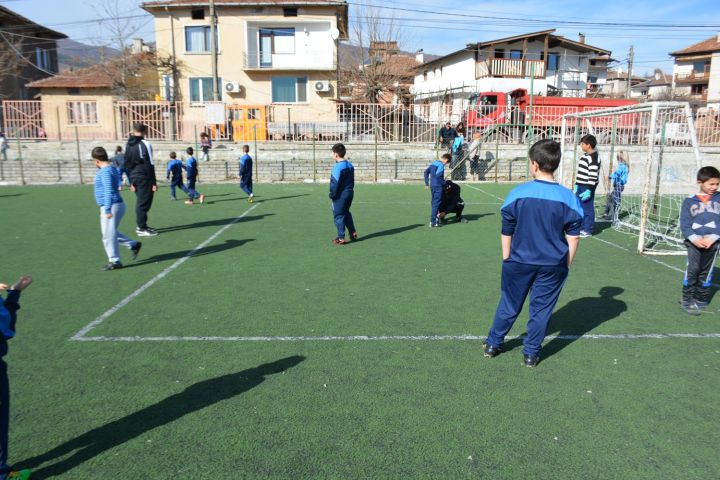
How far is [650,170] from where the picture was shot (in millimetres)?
8930

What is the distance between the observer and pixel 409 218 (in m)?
13.0

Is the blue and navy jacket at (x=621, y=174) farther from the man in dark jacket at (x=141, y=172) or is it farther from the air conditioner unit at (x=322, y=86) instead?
the air conditioner unit at (x=322, y=86)

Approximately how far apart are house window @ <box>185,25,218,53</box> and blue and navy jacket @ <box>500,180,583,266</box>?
118ft

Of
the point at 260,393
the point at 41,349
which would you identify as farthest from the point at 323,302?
the point at 41,349

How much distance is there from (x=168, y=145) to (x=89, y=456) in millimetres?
25155

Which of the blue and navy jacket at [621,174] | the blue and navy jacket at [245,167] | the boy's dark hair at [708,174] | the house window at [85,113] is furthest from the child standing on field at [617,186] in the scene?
the house window at [85,113]

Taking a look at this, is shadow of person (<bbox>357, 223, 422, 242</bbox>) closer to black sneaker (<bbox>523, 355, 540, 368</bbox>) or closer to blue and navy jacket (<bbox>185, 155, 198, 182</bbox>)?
black sneaker (<bbox>523, 355, 540, 368</bbox>)

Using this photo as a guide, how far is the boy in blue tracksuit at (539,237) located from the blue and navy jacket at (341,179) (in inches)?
195

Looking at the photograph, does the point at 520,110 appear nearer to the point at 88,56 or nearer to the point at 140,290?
the point at 140,290

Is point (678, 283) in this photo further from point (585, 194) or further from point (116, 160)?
point (116, 160)

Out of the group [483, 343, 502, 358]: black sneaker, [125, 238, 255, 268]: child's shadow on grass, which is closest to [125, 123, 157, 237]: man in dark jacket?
[125, 238, 255, 268]: child's shadow on grass

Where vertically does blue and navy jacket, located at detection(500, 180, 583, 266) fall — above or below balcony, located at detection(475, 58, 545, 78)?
below

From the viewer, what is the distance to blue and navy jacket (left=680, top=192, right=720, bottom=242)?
5814 mm

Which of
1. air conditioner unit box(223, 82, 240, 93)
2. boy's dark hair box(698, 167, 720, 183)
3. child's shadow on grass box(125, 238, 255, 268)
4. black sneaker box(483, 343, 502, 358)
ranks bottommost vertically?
black sneaker box(483, 343, 502, 358)
